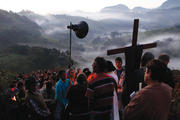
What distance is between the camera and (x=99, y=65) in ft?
12.6

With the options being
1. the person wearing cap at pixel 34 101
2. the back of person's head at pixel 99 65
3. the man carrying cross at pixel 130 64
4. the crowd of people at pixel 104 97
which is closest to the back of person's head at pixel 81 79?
the crowd of people at pixel 104 97

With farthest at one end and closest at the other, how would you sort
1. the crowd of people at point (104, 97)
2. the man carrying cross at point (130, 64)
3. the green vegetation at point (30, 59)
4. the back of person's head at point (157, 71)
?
the green vegetation at point (30, 59), the man carrying cross at point (130, 64), the back of person's head at point (157, 71), the crowd of people at point (104, 97)

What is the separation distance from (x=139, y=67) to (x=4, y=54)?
137312mm

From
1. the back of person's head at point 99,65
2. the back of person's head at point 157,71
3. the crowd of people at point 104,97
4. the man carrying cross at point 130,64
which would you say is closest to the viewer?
the crowd of people at point 104,97

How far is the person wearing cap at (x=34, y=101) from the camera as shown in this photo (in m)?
4.27

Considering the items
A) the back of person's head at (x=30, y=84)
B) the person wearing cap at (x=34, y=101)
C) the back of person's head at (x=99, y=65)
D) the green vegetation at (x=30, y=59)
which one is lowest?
the green vegetation at (x=30, y=59)

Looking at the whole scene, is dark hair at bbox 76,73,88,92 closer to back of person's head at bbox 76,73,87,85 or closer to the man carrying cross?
back of person's head at bbox 76,73,87,85

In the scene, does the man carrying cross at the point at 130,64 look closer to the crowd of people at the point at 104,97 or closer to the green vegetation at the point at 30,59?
the crowd of people at the point at 104,97

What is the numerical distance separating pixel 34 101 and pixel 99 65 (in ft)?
5.46

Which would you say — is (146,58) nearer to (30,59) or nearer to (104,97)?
(104,97)

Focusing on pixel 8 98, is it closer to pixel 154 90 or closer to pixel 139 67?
pixel 139 67

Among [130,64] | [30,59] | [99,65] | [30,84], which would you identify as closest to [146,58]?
[130,64]

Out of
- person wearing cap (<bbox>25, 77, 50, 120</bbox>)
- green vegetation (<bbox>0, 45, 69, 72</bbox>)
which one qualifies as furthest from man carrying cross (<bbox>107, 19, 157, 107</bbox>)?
green vegetation (<bbox>0, 45, 69, 72</bbox>)

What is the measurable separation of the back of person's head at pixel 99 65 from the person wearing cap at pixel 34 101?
142cm
